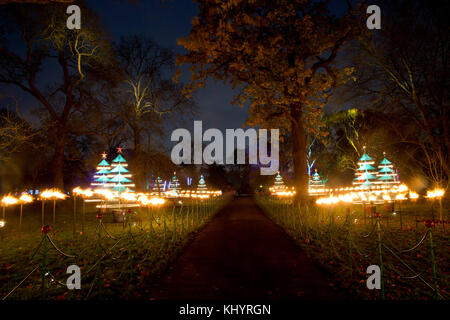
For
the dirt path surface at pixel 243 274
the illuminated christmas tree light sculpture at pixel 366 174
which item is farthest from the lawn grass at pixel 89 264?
the illuminated christmas tree light sculpture at pixel 366 174

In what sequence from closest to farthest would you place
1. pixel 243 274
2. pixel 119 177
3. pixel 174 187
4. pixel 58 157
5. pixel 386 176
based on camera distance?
pixel 243 274 < pixel 119 177 < pixel 58 157 < pixel 386 176 < pixel 174 187

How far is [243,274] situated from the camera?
6.07 m

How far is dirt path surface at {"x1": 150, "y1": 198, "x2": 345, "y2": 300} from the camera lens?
16.3ft

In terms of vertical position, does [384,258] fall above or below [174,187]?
below

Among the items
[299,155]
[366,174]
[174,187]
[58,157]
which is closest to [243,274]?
[299,155]

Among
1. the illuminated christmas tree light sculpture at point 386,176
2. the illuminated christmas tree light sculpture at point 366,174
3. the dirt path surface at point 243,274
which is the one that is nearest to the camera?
the dirt path surface at point 243,274

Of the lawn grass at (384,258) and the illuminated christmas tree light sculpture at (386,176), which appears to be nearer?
the lawn grass at (384,258)

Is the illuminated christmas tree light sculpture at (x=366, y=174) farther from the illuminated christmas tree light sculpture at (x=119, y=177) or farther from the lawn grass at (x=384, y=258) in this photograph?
the illuminated christmas tree light sculpture at (x=119, y=177)

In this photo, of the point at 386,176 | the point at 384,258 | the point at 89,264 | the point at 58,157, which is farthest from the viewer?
the point at 386,176

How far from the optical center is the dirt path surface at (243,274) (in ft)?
16.3

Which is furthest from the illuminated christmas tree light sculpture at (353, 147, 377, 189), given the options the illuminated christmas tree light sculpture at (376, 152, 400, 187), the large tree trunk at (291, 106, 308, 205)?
the large tree trunk at (291, 106, 308, 205)

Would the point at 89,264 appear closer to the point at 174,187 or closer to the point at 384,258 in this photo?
Answer: the point at 384,258

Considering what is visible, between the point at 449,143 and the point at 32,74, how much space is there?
27832 millimetres
